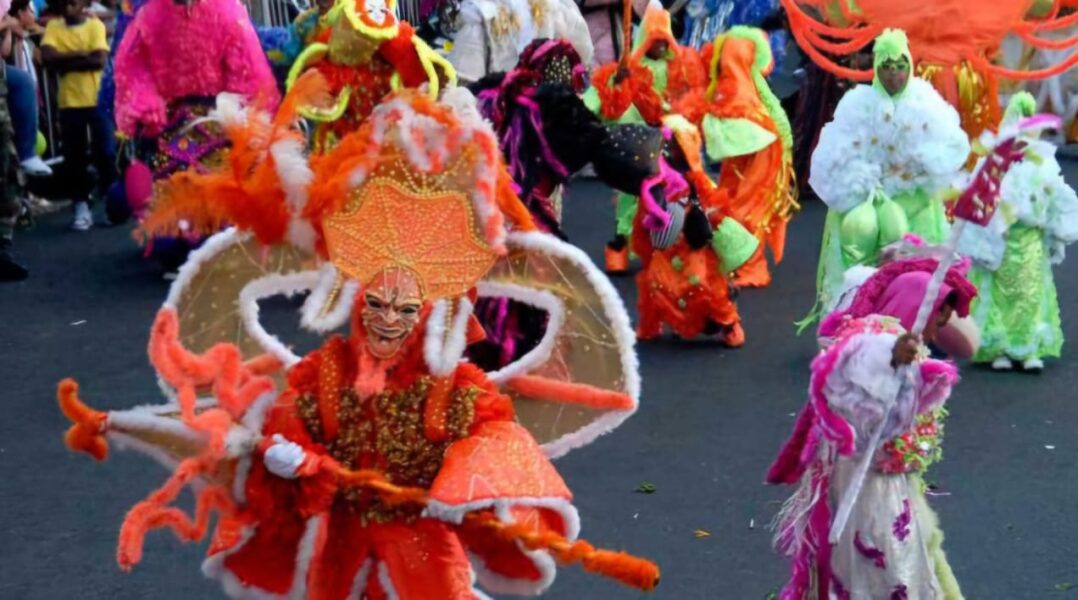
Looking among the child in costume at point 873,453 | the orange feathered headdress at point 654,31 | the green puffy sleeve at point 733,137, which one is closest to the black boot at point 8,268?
the orange feathered headdress at point 654,31

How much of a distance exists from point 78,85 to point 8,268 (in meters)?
1.80

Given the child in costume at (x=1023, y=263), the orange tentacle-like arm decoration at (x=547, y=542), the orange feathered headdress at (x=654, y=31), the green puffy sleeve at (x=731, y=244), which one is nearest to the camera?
the orange tentacle-like arm decoration at (x=547, y=542)

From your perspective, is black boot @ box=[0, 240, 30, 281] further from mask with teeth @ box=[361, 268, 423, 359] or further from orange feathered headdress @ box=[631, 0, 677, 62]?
mask with teeth @ box=[361, 268, 423, 359]

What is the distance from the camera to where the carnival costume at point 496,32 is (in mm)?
12023

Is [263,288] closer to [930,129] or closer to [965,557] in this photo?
[965,557]

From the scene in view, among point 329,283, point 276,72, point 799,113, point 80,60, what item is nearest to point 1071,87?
point 799,113

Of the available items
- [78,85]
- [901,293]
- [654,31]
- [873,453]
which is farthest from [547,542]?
[78,85]

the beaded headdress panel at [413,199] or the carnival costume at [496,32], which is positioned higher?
the beaded headdress panel at [413,199]

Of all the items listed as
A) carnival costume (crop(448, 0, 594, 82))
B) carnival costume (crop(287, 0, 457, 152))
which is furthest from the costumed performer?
carnival costume (crop(448, 0, 594, 82))

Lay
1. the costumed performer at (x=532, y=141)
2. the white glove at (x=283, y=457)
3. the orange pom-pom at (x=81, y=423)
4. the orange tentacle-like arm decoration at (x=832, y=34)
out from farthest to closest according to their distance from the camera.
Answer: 1. the orange tentacle-like arm decoration at (x=832, y=34)
2. the costumed performer at (x=532, y=141)
3. the white glove at (x=283, y=457)
4. the orange pom-pom at (x=81, y=423)

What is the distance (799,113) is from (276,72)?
13.7 ft

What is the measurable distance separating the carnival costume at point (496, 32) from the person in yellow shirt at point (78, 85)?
2.42m

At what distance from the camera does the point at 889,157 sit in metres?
7.91

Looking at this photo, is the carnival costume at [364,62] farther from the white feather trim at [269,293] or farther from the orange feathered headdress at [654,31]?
the white feather trim at [269,293]
